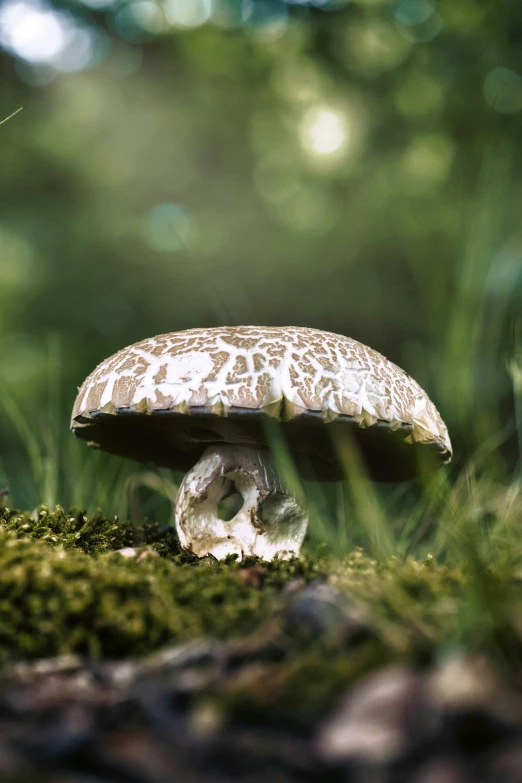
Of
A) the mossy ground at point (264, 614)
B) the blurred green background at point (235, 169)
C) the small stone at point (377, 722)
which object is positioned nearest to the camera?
the small stone at point (377, 722)

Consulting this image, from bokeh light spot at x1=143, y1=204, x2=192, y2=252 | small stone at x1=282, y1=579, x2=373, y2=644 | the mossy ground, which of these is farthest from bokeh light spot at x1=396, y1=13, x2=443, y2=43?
small stone at x1=282, y1=579, x2=373, y2=644

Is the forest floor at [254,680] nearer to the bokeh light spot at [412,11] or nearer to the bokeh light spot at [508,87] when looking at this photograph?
the bokeh light spot at [508,87]

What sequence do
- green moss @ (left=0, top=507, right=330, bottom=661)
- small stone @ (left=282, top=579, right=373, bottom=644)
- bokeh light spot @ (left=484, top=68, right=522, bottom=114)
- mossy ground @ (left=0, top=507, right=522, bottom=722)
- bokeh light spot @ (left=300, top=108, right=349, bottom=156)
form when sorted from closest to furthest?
mossy ground @ (left=0, top=507, right=522, bottom=722) < small stone @ (left=282, top=579, right=373, bottom=644) < green moss @ (left=0, top=507, right=330, bottom=661) < bokeh light spot @ (left=484, top=68, right=522, bottom=114) < bokeh light spot @ (left=300, top=108, right=349, bottom=156)

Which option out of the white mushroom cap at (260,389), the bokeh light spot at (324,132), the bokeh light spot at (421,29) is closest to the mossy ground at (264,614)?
the white mushroom cap at (260,389)

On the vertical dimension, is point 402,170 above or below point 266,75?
below

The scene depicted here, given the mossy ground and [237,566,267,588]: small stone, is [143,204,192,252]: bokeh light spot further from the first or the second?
[237,566,267,588]: small stone

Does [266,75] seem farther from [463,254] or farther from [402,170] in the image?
[463,254]

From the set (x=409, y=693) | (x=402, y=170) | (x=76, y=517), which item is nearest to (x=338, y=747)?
(x=409, y=693)
